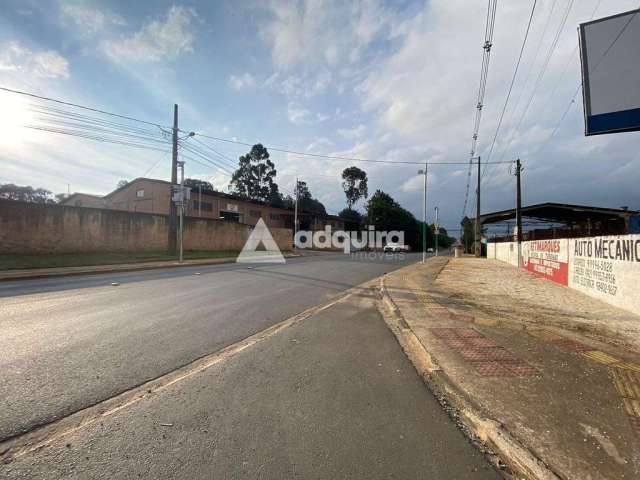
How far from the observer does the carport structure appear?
7929mm

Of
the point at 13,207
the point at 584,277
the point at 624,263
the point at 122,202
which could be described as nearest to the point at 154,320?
the point at 624,263

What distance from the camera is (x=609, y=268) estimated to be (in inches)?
316

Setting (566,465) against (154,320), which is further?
(154,320)

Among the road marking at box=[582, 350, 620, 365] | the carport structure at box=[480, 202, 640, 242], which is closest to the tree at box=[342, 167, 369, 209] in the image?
the carport structure at box=[480, 202, 640, 242]

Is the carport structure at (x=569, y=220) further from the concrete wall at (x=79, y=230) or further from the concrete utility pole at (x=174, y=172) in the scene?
the concrete wall at (x=79, y=230)

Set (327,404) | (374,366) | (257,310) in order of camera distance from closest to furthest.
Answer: (327,404), (374,366), (257,310)

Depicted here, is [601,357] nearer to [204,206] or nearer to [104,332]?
[104,332]

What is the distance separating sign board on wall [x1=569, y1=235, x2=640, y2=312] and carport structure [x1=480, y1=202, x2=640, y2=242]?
30cm

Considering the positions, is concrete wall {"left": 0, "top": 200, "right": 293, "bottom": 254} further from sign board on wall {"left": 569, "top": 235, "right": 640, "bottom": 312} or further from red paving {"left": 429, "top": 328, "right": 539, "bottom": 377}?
sign board on wall {"left": 569, "top": 235, "right": 640, "bottom": 312}

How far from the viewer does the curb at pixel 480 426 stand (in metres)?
2.08

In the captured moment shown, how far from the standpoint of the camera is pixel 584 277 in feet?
31.6

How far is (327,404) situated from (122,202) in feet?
143

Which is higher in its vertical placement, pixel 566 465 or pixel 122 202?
pixel 122 202

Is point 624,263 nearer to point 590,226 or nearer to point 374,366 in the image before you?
point 590,226
